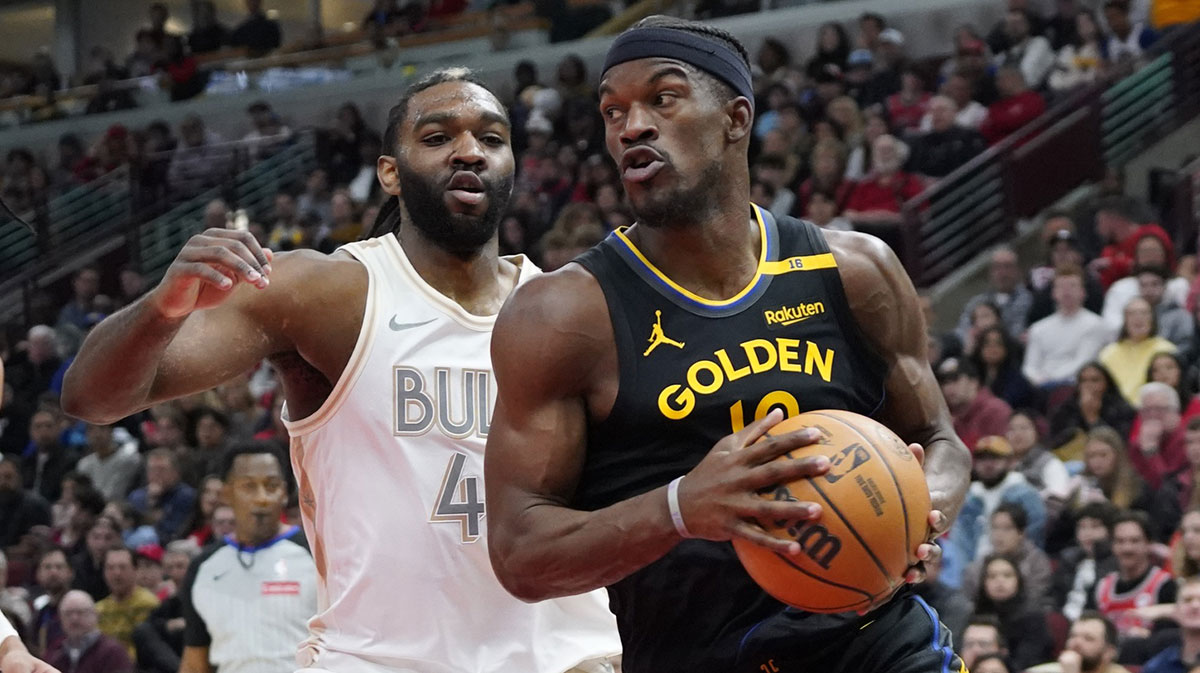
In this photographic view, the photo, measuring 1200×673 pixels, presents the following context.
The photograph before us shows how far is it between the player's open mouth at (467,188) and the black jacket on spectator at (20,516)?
9.87 meters

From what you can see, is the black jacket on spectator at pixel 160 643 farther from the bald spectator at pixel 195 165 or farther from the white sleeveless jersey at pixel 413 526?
the bald spectator at pixel 195 165

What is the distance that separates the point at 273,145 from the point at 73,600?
10.4m

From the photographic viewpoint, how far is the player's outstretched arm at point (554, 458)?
3424 mm

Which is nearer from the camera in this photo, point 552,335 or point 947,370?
point 552,335

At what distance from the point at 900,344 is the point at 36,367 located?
14.2m

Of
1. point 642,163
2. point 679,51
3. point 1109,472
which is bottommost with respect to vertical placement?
point 1109,472

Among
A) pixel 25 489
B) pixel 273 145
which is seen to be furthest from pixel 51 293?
pixel 25 489

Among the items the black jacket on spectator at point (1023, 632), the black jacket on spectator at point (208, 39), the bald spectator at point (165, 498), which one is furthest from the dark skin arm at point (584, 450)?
the black jacket on spectator at point (208, 39)

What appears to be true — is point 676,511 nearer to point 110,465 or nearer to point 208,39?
point 110,465

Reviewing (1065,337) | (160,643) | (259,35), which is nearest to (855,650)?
(1065,337)

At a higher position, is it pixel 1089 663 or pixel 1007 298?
pixel 1007 298

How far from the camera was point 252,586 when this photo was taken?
8.01 m

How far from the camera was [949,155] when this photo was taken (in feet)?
44.5

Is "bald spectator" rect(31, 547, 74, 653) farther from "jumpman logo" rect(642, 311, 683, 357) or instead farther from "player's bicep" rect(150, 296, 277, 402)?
"jumpman logo" rect(642, 311, 683, 357)
